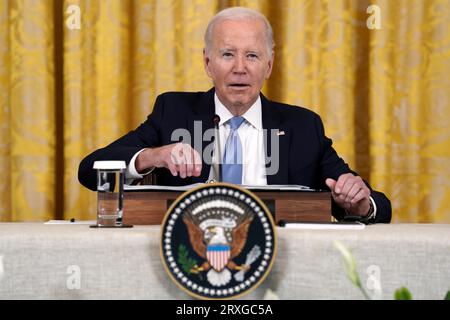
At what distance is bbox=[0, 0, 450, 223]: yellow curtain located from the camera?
8.20 ft

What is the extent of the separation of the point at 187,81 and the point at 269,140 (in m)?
0.67

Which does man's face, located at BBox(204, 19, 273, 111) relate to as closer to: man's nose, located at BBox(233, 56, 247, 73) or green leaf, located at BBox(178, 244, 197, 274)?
man's nose, located at BBox(233, 56, 247, 73)

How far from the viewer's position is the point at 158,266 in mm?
1021

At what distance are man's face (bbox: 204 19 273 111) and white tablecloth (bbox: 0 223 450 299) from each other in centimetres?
97

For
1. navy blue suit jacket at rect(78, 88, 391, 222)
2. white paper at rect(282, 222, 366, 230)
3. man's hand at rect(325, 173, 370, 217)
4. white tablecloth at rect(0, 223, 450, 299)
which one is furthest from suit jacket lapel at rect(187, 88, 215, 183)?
white tablecloth at rect(0, 223, 450, 299)

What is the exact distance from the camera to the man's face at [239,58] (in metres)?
1.94

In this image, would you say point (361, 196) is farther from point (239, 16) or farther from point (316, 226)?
point (239, 16)

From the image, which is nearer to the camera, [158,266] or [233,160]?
[158,266]

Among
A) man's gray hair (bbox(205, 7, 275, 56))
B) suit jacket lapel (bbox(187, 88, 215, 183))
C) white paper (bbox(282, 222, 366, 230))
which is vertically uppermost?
man's gray hair (bbox(205, 7, 275, 56))

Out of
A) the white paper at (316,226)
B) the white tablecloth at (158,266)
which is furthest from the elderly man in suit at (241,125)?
the white tablecloth at (158,266)

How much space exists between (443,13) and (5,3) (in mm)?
1677

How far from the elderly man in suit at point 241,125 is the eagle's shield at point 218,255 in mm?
891

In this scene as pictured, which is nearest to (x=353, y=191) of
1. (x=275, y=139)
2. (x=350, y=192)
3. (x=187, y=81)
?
(x=350, y=192)
